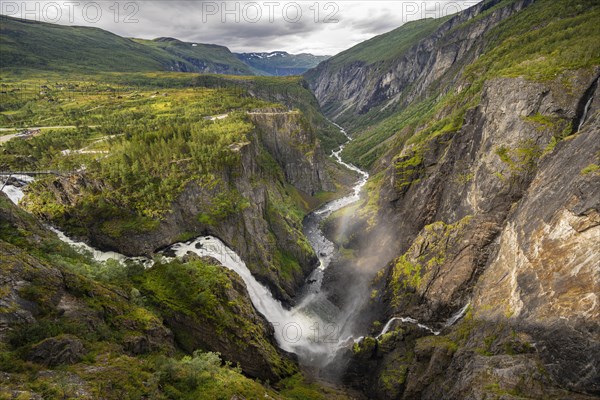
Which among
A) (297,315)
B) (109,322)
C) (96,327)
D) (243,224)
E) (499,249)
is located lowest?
(297,315)

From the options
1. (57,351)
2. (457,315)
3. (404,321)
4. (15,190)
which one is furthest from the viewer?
(404,321)

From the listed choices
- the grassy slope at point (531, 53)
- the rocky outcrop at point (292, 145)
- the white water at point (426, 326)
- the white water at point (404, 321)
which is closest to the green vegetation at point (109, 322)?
the white water at point (404, 321)

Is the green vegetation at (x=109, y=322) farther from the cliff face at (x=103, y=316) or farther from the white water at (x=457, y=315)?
the white water at (x=457, y=315)

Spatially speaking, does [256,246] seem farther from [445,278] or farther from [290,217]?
[445,278]

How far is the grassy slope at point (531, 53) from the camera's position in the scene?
65125 mm

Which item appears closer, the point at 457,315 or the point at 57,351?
the point at 57,351

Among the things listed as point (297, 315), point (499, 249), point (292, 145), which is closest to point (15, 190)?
point (297, 315)

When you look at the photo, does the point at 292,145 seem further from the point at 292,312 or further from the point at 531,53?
the point at 531,53

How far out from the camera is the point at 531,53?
95.8 m

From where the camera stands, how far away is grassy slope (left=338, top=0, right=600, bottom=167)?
6512 centimetres

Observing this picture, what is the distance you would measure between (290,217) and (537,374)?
70774 millimetres

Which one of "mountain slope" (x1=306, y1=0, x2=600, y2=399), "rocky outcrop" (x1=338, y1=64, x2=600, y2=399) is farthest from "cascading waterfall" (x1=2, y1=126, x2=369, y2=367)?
"rocky outcrop" (x1=338, y1=64, x2=600, y2=399)

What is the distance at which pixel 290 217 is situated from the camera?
9750cm

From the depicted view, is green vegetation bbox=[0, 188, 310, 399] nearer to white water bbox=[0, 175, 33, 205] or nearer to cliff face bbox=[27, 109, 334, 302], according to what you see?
cliff face bbox=[27, 109, 334, 302]
